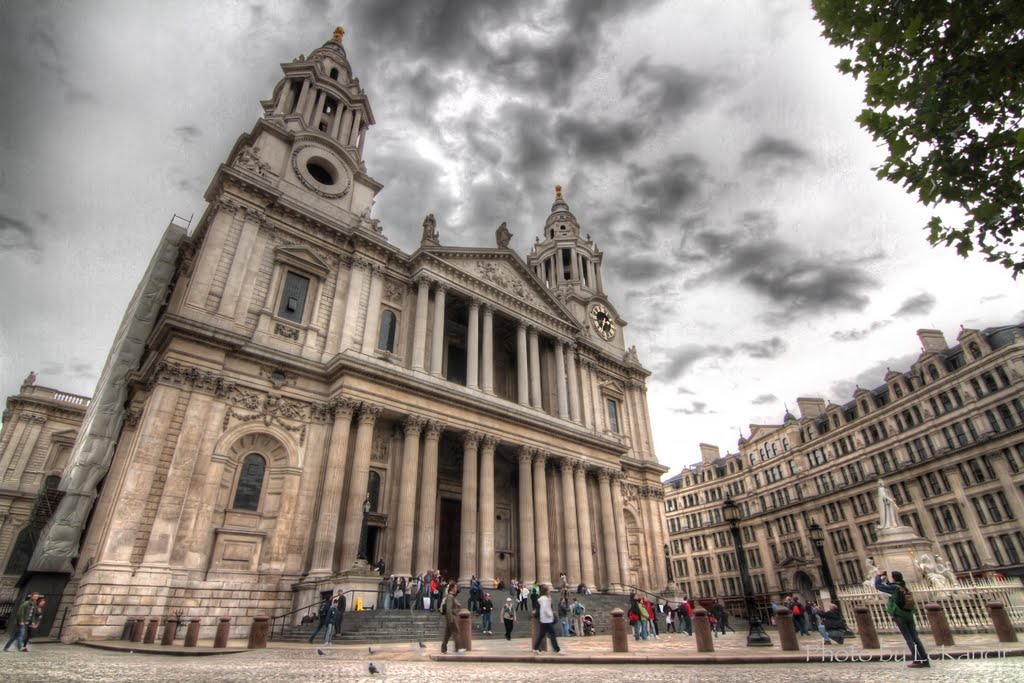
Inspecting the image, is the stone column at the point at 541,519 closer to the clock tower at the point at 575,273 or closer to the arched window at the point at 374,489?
the arched window at the point at 374,489

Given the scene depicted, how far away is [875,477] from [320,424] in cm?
4889

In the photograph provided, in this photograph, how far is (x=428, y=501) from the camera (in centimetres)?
2264

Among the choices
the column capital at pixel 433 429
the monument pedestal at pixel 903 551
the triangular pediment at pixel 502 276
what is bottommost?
the monument pedestal at pixel 903 551

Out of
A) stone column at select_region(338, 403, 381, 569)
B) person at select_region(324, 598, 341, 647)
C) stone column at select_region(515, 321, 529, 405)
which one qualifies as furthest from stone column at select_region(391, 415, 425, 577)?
stone column at select_region(515, 321, 529, 405)

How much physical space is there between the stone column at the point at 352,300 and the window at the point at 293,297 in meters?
1.98

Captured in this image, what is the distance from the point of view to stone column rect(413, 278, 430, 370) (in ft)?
86.6

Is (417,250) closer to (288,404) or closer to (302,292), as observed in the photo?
(302,292)

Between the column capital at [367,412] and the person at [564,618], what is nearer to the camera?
the person at [564,618]

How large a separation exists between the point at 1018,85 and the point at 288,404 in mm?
23001

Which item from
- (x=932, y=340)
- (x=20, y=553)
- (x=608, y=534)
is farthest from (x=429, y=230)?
(x=932, y=340)

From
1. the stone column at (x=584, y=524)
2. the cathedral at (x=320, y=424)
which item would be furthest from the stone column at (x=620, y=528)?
the stone column at (x=584, y=524)

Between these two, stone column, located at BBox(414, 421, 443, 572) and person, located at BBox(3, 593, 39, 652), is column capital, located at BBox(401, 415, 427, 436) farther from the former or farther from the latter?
person, located at BBox(3, 593, 39, 652)

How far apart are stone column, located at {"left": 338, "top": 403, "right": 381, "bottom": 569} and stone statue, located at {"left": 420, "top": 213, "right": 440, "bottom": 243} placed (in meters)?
11.4

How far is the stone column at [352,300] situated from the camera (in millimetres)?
25208
